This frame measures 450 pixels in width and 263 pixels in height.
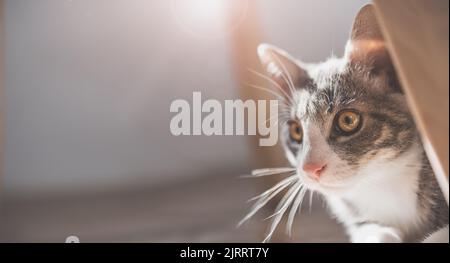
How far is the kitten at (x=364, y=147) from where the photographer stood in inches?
49.9

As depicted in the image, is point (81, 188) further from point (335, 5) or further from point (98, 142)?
point (335, 5)

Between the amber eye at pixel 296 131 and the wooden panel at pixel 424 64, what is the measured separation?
0.32 m

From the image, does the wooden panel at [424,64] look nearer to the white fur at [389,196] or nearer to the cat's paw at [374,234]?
the white fur at [389,196]

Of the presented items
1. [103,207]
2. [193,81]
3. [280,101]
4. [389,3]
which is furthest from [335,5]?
[103,207]

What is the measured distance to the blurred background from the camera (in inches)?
54.2

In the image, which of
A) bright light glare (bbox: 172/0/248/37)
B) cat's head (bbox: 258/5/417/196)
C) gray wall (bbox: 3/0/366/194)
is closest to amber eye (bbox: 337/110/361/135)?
cat's head (bbox: 258/5/417/196)

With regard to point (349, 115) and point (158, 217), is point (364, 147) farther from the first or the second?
point (158, 217)

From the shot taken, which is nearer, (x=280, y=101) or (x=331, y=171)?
(x=331, y=171)

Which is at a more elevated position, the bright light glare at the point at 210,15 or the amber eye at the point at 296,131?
the bright light glare at the point at 210,15

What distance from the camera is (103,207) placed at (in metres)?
1.41

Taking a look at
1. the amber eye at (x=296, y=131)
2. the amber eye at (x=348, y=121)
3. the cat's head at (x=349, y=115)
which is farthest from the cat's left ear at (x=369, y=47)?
the amber eye at (x=296, y=131)

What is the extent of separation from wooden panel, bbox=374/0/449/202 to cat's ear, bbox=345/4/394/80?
0.17 feet

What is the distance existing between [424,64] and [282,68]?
1.32 ft
